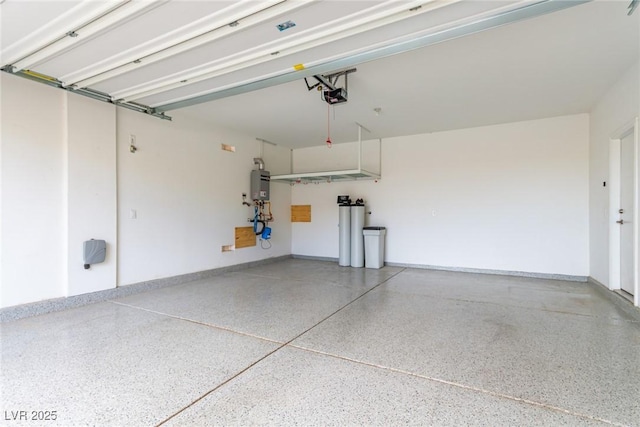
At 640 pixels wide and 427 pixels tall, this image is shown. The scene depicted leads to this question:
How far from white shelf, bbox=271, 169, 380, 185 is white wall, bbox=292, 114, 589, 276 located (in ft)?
1.03

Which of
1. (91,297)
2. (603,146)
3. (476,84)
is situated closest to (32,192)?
(91,297)

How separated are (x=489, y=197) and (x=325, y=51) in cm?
469

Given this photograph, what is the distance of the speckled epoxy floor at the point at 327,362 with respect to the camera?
1826 millimetres

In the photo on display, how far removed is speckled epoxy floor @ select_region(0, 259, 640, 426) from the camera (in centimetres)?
183

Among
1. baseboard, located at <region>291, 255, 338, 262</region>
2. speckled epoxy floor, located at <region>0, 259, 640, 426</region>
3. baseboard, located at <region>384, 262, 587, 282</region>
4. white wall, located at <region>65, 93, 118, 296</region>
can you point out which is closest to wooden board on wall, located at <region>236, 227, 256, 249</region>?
baseboard, located at <region>291, 255, 338, 262</region>

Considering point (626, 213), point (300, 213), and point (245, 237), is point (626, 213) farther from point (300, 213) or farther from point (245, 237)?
point (245, 237)

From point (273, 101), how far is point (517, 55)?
3.15 m

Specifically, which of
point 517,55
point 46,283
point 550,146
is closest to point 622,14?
point 517,55

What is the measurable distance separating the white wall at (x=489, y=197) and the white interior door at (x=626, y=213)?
4.27 ft

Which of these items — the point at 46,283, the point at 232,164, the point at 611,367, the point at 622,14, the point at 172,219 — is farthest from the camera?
the point at 232,164

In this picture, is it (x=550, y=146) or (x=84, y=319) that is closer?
(x=84, y=319)

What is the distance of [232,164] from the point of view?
6.34m

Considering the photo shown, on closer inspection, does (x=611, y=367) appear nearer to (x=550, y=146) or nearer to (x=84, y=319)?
(x=550, y=146)

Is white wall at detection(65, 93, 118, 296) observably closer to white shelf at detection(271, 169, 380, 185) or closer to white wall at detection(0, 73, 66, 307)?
white wall at detection(0, 73, 66, 307)
